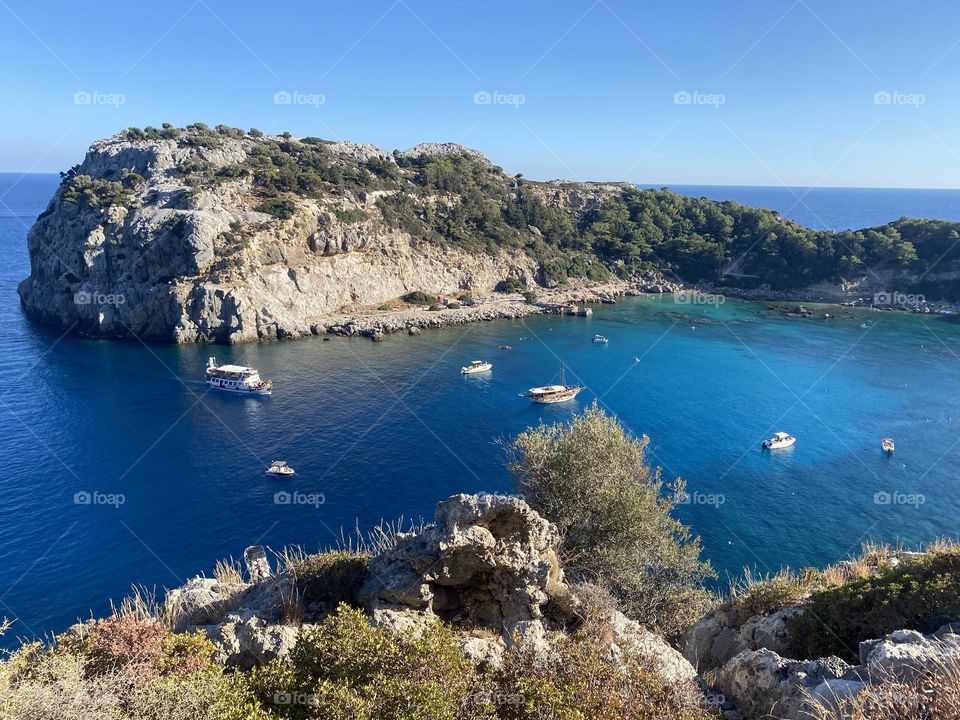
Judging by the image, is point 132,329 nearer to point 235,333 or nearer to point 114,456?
point 235,333

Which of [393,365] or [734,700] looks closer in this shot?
[734,700]

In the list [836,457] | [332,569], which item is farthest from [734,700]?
[836,457]

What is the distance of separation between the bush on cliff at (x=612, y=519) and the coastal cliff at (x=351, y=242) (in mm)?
52414

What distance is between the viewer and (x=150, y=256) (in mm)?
62969

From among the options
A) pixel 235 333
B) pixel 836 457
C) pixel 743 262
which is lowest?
pixel 836 457

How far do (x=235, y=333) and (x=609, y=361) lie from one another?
41.4 m

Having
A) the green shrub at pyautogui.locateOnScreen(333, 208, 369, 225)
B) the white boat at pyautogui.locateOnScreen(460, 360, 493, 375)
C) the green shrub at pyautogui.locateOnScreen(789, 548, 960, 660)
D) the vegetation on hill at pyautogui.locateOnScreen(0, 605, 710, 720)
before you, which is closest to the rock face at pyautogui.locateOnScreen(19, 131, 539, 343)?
the green shrub at pyautogui.locateOnScreen(333, 208, 369, 225)

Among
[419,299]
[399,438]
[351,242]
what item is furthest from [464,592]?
[351,242]

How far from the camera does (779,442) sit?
3862cm

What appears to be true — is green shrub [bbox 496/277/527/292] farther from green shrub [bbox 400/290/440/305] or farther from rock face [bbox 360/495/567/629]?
rock face [bbox 360/495/567/629]

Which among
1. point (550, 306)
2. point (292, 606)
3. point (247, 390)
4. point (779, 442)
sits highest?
point (550, 306)

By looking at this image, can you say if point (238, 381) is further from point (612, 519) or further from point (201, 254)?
A: point (612, 519)

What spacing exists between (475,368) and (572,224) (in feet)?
199

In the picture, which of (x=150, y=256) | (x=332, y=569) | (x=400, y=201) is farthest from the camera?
(x=400, y=201)
